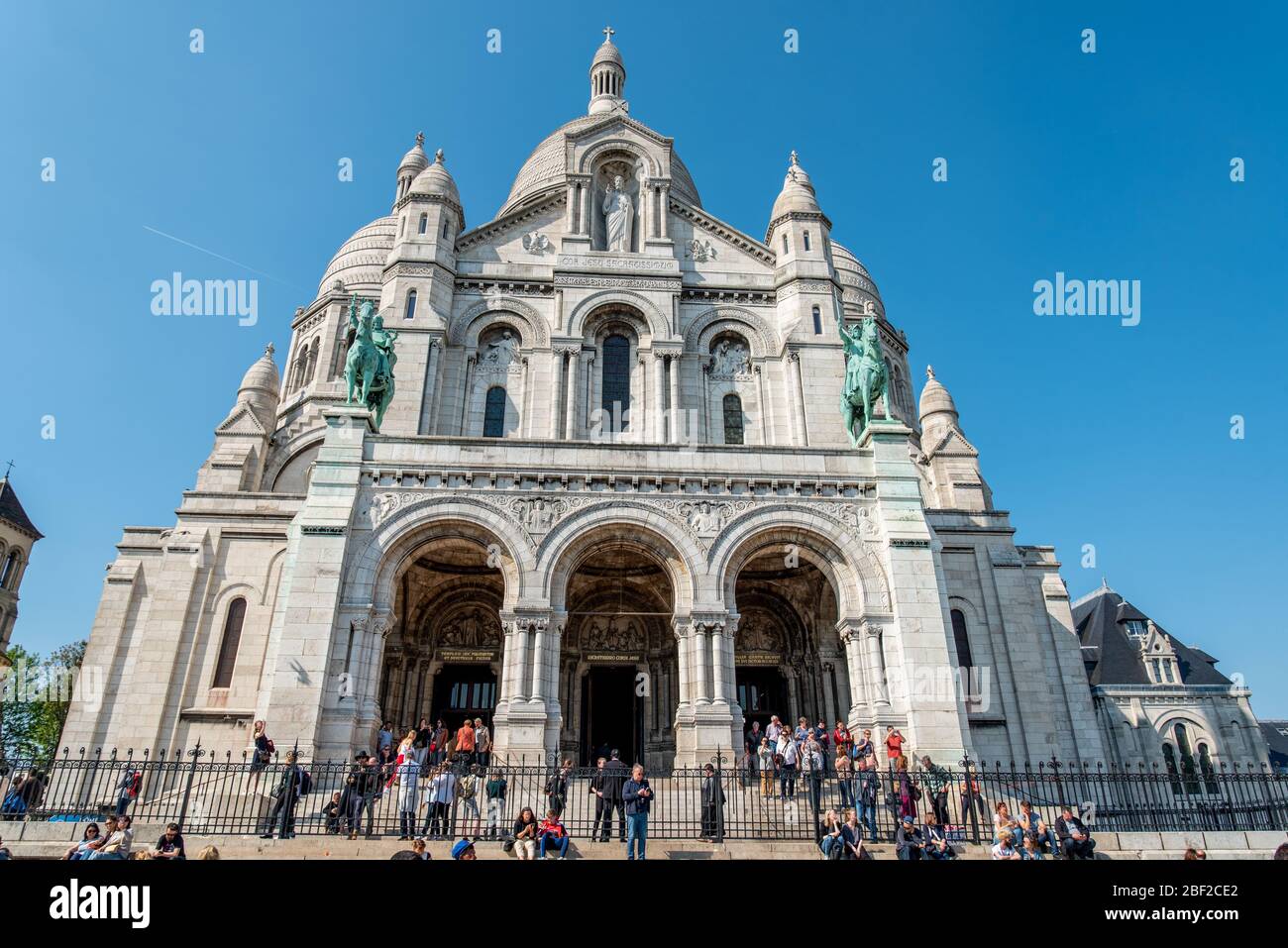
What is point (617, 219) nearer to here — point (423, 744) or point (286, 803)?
point (423, 744)

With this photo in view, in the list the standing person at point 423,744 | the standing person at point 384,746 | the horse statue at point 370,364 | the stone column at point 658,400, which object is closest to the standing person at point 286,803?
the standing person at point 423,744

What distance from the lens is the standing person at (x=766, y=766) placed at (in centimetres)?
1517

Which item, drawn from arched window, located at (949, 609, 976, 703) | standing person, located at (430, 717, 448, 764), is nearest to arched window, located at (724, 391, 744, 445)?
arched window, located at (949, 609, 976, 703)

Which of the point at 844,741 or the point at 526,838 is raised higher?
the point at 844,741

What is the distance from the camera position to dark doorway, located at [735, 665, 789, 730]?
24844 millimetres

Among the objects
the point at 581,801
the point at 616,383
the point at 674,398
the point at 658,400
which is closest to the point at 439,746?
the point at 581,801

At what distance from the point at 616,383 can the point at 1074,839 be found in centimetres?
1960

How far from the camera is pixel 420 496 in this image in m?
20.2

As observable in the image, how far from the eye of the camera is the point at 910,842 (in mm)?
12227

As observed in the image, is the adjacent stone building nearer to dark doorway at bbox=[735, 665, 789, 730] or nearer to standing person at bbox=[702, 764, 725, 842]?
dark doorway at bbox=[735, 665, 789, 730]

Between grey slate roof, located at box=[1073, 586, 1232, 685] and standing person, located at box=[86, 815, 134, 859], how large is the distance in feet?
131

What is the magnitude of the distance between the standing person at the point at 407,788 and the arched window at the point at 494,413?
13.5 meters

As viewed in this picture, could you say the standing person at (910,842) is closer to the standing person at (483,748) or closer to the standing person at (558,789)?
the standing person at (558,789)
